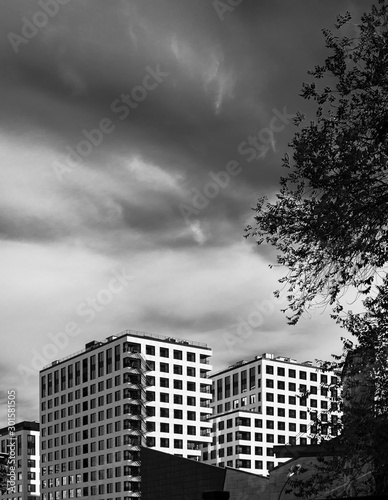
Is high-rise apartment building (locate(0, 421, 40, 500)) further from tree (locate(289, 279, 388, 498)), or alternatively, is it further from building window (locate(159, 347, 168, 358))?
tree (locate(289, 279, 388, 498))

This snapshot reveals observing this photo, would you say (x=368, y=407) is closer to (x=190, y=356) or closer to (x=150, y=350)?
(x=150, y=350)

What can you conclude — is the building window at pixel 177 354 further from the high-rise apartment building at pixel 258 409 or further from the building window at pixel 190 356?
the high-rise apartment building at pixel 258 409

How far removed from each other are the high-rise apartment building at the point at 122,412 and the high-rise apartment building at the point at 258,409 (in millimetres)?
6424

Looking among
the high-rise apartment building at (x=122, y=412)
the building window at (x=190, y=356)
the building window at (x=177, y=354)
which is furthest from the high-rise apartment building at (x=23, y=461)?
the building window at (x=190, y=356)

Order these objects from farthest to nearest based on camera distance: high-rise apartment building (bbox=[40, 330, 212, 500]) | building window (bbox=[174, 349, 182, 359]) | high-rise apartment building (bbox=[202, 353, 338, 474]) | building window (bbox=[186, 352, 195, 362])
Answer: high-rise apartment building (bbox=[202, 353, 338, 474])
building window (bbox=[186, 352, 195, 362])
building window (bbox=[174, 349, 182, 359])
high-rise apartment building (bbox=[40, 330, 212, 500])

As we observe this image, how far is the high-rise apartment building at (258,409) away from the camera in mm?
136500

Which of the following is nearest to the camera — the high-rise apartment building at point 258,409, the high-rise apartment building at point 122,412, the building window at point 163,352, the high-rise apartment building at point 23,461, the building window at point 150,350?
the high-rise apartment building at point 122,412

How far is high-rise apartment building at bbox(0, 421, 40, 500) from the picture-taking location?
16831cm

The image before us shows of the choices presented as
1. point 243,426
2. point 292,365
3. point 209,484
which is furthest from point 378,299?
point 292,365

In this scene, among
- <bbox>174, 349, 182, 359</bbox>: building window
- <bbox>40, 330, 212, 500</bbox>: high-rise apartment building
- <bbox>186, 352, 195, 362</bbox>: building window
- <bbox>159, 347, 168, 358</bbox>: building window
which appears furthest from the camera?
<bbox>186, 352, 195, 362</bbox>: building window

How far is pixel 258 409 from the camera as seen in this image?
145 meters

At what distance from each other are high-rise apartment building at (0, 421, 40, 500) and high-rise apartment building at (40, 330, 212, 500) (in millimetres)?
29321

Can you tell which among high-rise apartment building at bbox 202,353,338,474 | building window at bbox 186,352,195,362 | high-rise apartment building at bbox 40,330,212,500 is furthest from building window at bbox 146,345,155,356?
high-rise apartment building at bbox 202,353,338,474

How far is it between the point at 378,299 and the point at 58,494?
127399 millimetres
